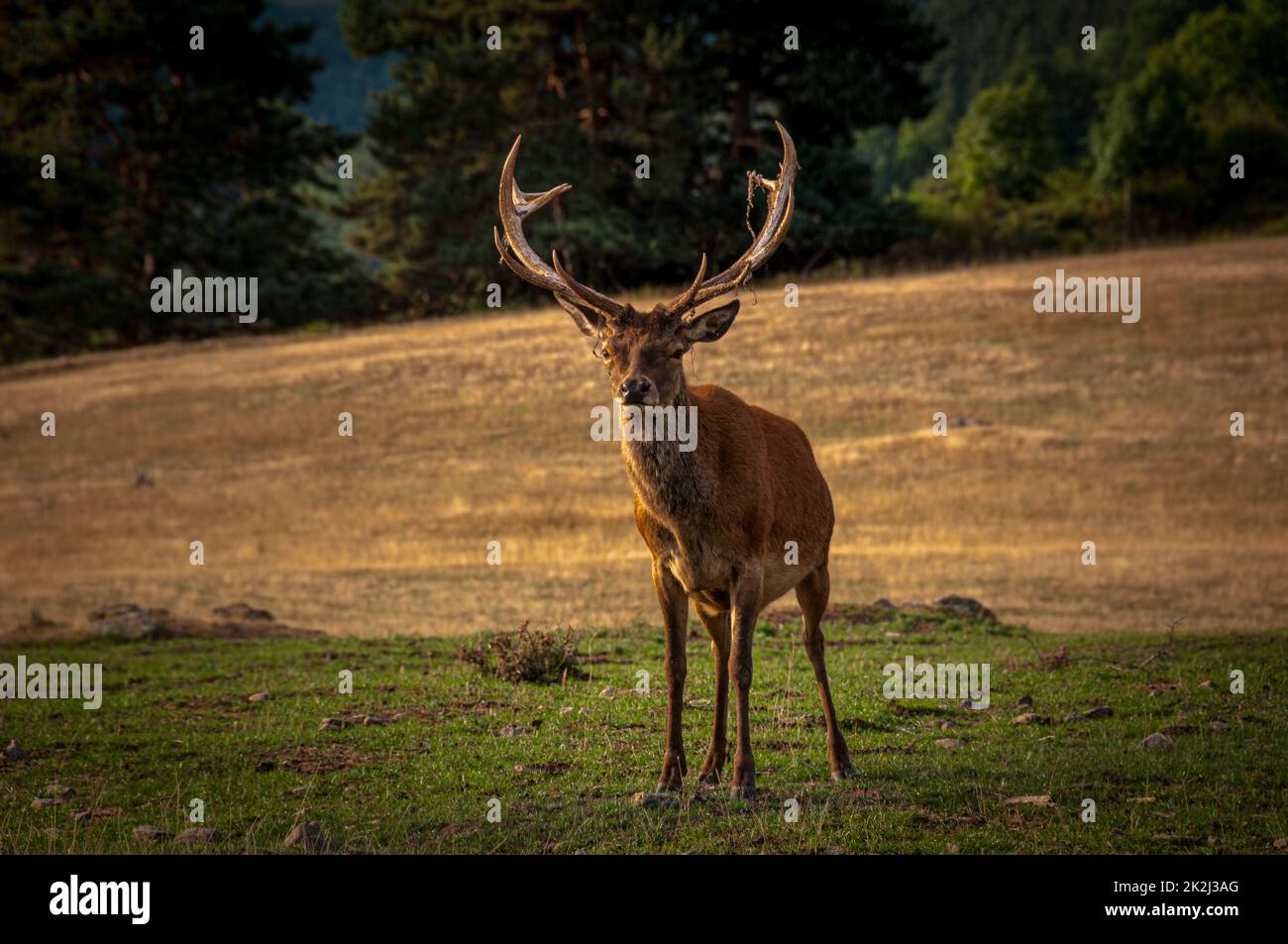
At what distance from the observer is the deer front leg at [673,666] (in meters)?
10.6

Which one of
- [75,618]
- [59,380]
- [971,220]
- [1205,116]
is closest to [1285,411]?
[75,618]

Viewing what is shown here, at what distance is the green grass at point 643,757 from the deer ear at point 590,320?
3352 millimetres

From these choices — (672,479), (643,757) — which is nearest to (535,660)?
(643,757)

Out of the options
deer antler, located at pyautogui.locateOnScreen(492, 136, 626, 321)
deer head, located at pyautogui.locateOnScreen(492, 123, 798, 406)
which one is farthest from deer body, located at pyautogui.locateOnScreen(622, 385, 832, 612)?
deer antler, located at pyautogui.locateOnScreen(492, 136, 626, 321)

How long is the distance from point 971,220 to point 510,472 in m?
51.2

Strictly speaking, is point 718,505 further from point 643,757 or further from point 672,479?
point 643,757

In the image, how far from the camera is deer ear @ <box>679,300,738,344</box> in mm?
10445

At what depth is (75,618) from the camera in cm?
2381

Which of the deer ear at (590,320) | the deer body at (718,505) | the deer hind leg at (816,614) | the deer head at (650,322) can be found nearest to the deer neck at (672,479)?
the deer body at (718,505)

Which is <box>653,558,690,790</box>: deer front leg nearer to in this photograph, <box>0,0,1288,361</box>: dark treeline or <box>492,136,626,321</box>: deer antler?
<box>492,136,626,321</box>: deer antler

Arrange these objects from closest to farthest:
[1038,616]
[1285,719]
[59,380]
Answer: [1285,719] → [1038,616] → [59,380]

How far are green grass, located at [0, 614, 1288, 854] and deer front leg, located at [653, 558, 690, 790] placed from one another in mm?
185

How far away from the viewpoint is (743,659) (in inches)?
410

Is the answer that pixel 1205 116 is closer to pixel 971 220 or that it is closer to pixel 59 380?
pixel 971 220
